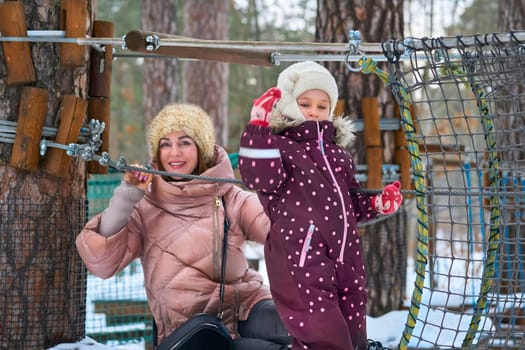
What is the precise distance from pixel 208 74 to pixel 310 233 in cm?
781

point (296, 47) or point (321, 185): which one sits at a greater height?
point (296, 47)

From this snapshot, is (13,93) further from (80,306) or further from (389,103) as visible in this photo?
(389,103)

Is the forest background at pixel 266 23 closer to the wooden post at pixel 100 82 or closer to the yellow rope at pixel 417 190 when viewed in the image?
the wooden post at pixel 100 82

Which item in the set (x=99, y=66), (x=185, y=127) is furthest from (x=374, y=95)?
(x=99, y=66)

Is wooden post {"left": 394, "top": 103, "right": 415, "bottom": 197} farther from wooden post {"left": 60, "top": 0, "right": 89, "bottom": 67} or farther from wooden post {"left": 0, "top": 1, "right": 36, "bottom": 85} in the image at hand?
wooden post {"left": 0, "top": 1, "right": 36, "bottom": 85}

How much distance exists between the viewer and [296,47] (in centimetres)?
263

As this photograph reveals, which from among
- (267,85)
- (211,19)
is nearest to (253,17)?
(267,85)

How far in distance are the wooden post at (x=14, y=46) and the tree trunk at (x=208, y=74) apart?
22.9ft

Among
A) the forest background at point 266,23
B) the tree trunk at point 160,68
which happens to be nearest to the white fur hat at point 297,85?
the tree trunk at point 160,68

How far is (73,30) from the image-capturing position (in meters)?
3.07

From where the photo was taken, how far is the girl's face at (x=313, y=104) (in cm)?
271

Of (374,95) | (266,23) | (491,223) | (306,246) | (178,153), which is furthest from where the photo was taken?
(266,23)

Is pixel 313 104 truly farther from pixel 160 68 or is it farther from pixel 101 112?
pixel 160 68

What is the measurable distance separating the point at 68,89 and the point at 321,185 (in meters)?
1.24
